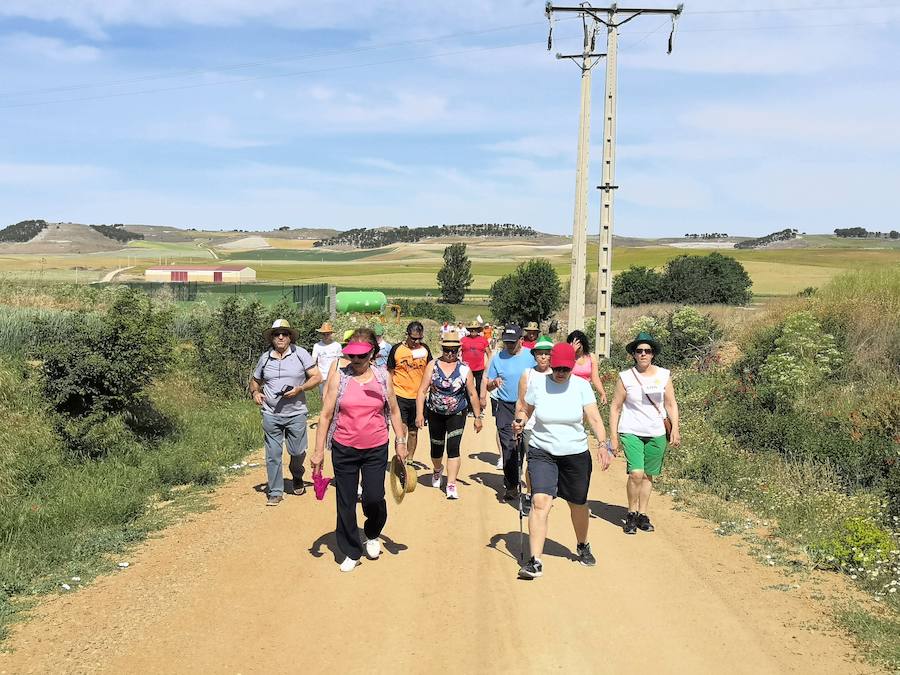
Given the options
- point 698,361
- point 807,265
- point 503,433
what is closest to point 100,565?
point 503,433

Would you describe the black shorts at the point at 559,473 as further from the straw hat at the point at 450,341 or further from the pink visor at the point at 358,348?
the straw hat at the point at 450,341

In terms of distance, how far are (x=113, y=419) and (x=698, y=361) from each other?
13845 mm

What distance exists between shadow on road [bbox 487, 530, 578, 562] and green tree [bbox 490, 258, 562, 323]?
179 ft

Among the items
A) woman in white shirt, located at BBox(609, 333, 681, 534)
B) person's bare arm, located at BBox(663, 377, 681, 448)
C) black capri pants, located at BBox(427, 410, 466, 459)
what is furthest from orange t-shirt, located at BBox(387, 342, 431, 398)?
person's bare arm, located at BBox(663, 377, 681, 448)

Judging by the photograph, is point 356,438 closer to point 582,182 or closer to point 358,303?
point 582,182

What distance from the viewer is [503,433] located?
31.9 ft

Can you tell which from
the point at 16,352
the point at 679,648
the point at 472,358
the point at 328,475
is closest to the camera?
the point at 679,648

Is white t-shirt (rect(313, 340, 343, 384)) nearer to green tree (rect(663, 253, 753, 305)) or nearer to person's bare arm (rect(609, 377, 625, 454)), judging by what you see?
person's bare arm (rect(609, 377, 625, 454))

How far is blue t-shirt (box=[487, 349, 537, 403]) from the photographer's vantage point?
9.60 meters

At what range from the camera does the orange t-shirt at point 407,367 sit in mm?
10000

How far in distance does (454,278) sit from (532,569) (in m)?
88.6

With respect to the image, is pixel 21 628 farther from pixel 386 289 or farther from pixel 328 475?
pixel 386 289

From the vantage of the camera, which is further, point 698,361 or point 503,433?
point 698,361

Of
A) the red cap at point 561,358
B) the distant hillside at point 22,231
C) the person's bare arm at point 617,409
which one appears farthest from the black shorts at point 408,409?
the distant hillside at point 22,231
